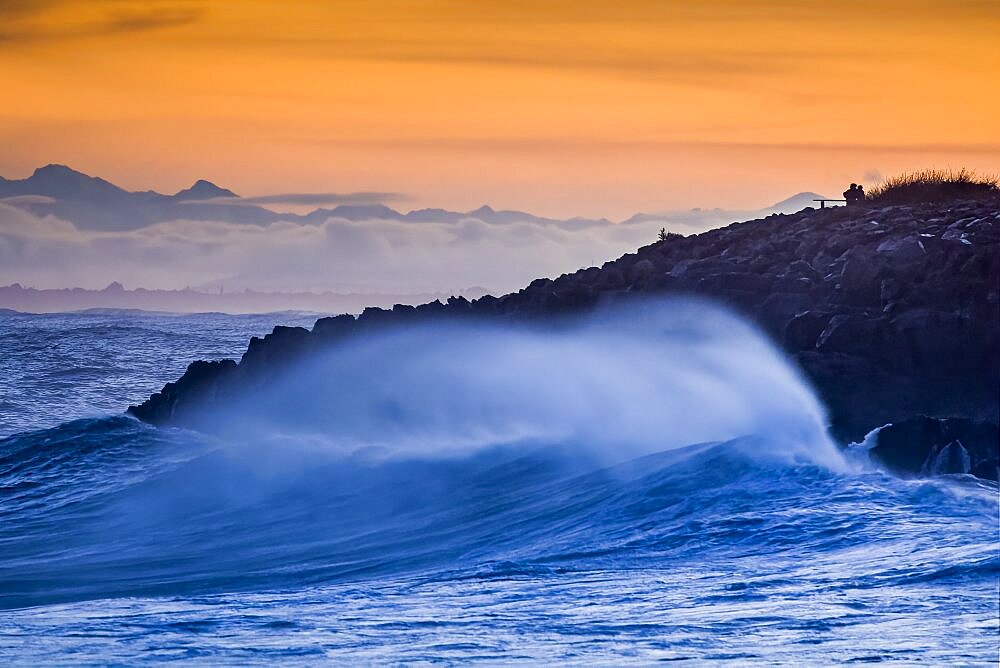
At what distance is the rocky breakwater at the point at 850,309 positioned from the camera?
61.2 feet

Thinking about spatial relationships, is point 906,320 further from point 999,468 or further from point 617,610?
point 617,610

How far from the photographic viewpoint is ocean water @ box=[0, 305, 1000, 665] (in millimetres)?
10445

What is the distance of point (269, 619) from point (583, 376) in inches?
501

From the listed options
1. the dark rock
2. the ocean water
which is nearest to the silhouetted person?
the ocean water

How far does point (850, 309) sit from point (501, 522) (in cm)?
821

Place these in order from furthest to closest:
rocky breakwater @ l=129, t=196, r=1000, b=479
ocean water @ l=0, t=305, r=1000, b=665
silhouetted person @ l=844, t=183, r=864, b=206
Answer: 1. silhouetted person @ l=844, t=183, r=864, b=206
2. rocky breakwater @ l=129, t=196, r=1000, b=479
3. ocean water @ l=0, t=305, r=1000, b=665

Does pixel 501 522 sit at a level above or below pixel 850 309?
below

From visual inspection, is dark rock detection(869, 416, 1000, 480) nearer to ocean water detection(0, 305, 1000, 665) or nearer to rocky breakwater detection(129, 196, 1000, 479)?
rocky breakwater detection(129, 196, 1000, 479)

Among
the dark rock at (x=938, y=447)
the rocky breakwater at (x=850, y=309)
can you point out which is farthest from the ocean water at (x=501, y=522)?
the rocky breakwater at (x=850, y=309)

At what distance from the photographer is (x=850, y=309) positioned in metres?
21.8

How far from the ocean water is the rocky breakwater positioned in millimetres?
672

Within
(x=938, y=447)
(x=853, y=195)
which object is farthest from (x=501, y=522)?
(x=853, y=195)

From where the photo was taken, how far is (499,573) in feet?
43.1

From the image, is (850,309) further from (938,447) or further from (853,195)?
(853,195)
